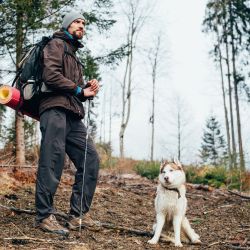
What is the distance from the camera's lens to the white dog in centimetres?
478

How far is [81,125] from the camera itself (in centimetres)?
502

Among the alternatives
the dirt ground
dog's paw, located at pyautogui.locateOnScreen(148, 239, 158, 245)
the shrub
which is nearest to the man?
the dirt ground

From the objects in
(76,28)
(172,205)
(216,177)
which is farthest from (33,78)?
(216,177)

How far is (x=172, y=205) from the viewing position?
4801mm

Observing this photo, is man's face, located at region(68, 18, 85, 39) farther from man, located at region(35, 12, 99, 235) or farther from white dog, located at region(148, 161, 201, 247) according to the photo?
white dog, located at region(148, 161, 201, 247)

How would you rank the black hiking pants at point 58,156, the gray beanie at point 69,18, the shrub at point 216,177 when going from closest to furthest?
the black hiking pants at point 58,156 < the gray beanie at point 69,18 < the shrub at point 216,177

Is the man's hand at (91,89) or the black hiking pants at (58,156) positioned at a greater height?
the man's hand at (91,89)

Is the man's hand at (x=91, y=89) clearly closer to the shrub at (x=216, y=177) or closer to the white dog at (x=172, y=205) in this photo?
the white dog at (x=172, y=205)

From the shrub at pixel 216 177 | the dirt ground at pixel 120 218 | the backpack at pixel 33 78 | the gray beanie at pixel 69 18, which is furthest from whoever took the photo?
the shrub at pixel 216 177

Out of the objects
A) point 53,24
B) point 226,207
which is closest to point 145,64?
point 53,24

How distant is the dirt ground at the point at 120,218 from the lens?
14.3 feet

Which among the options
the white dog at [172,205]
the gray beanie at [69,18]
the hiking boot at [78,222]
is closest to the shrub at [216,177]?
the white dog at [172,205]

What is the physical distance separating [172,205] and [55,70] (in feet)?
6.77

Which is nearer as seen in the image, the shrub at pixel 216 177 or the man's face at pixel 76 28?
the man's face at pixel 76 28
